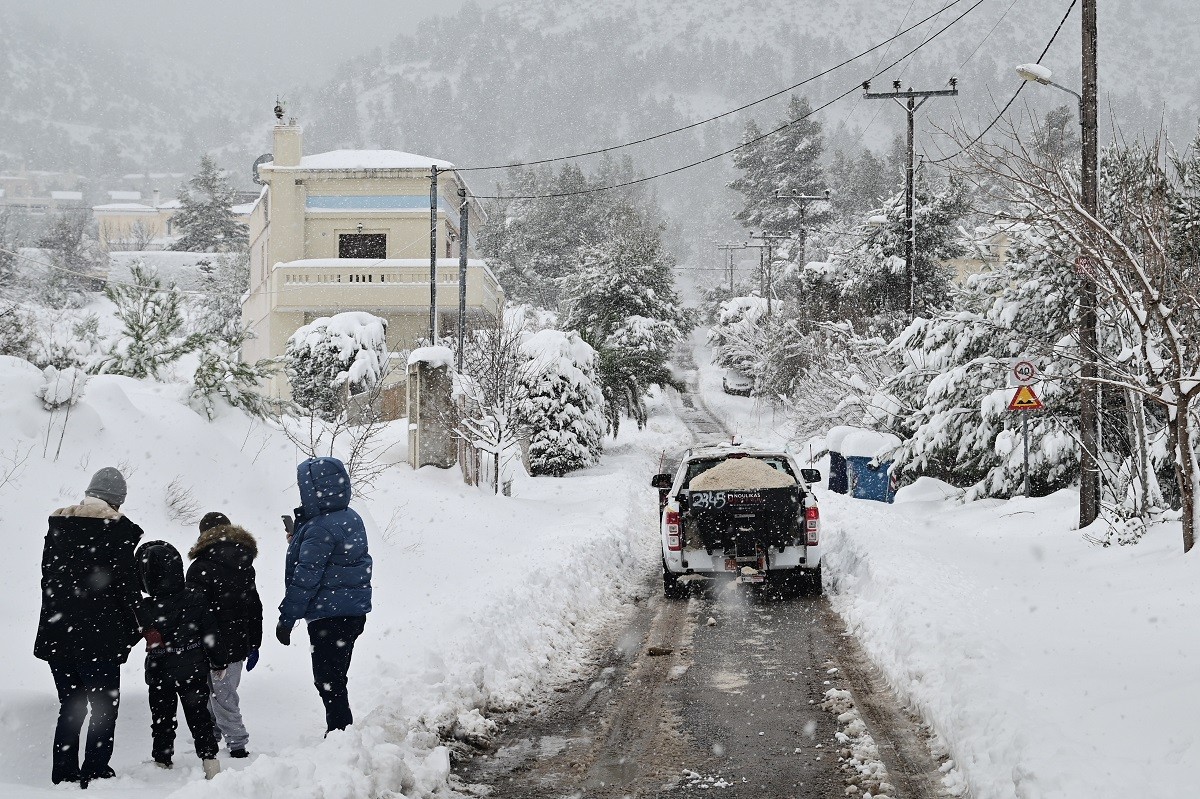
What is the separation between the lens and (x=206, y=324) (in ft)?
200

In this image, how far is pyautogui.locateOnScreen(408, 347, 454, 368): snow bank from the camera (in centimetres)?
2022

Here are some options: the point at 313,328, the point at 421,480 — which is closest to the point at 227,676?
the point at 421,480

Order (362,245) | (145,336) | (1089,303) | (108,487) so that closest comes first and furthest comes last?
(108,487), (145,336), (1089,303), (362,245)

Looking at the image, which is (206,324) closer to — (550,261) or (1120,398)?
(550,261)

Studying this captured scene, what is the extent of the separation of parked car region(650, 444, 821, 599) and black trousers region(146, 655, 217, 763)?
7.51 meters

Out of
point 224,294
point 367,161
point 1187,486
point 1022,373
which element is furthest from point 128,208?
point 1187,486

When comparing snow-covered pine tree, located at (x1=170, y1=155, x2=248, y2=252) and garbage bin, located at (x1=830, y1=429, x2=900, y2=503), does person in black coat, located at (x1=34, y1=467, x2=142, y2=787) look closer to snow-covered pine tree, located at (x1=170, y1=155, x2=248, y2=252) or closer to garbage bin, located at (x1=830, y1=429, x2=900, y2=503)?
garbage bin, located at (x1=830, y1=429, x2=900, y2=503)

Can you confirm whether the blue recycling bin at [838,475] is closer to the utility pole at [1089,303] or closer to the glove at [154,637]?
the utility pole at [1089,303]

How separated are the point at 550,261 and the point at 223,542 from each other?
306 ft

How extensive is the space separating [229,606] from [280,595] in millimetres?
3492

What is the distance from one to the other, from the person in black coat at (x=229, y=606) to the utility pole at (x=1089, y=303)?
11220mm

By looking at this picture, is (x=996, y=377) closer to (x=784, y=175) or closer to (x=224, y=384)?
(x=224, y=384)

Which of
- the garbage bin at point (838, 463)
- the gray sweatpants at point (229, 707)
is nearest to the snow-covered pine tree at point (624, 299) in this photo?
the garbage bin at point (838, 463)

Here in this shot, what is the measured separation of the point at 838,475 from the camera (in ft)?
89.3
